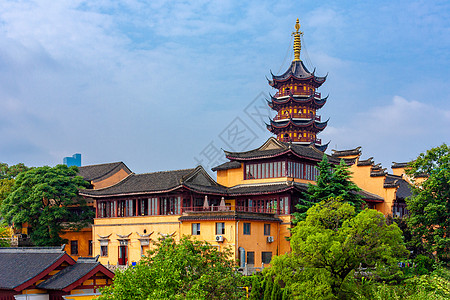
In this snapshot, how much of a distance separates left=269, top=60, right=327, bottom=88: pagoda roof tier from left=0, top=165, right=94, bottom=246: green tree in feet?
79.9

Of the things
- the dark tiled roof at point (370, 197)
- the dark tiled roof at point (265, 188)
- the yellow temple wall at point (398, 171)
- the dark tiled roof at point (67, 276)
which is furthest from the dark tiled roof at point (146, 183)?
the yellow temple wall at point (398, 171)

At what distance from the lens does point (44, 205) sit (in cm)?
4544

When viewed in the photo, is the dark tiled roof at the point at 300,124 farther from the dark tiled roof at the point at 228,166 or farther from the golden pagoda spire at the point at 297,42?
the dark tiled roof at the point at 228,166

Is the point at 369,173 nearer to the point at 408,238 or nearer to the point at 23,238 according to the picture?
the point at 408,238

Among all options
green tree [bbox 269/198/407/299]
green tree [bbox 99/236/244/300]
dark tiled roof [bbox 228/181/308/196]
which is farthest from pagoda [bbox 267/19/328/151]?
green tree [bbox 99/236/244/300]

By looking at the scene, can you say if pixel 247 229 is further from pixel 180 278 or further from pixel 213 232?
pixel 180 278

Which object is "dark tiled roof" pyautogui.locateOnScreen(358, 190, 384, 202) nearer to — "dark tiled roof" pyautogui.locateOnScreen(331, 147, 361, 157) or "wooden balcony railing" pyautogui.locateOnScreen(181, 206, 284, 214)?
"dark tiled roof" pyautogui.locateOnScreen(331, 147, 361, 157)

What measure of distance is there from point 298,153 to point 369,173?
9989mm

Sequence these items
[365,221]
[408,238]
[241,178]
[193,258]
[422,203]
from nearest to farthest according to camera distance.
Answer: [193,258], [365,221], [422,203], [408,238], [241,178]

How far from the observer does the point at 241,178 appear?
139 feet

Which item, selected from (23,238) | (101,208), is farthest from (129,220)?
(23,238)

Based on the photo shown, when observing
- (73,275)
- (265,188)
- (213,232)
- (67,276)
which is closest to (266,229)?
(265,188)

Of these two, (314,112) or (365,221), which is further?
(314,112)

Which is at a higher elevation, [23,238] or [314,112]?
[314,112]
